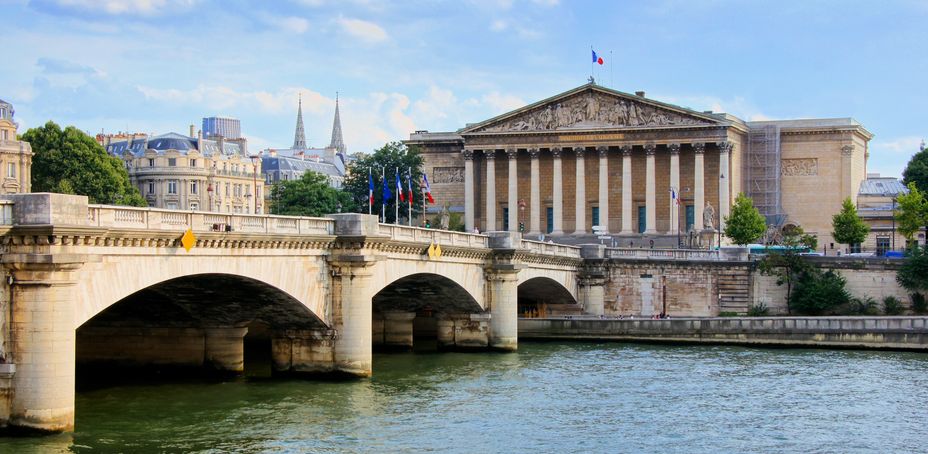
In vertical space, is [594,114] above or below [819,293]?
above

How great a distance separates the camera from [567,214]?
391ft

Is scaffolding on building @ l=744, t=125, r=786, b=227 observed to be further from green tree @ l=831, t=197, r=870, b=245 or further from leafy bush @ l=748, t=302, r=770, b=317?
leafy bush @ l=748, t=302, r=770, b=317

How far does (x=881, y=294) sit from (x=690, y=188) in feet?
101

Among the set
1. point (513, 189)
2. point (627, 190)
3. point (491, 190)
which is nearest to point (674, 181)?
point (627, 190)

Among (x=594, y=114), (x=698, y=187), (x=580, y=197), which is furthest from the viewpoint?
(x=580, y=197)

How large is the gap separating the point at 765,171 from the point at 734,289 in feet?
98.8

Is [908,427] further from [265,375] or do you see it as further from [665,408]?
[265,375]

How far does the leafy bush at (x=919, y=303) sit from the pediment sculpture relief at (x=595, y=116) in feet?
101

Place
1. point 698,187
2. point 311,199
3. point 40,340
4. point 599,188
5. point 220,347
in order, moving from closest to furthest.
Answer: point 40,340 < point 220,347 < point 698,187 < point 311,199 < point 599,188

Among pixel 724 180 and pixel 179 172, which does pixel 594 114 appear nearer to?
pixel 724 180

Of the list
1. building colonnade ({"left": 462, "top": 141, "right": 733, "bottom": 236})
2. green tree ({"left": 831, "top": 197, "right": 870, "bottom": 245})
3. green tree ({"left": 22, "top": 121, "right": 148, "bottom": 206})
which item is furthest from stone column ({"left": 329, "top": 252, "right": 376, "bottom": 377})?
green tree ({"left": 831, "top": 197, "right": 870, "bottom": 245})

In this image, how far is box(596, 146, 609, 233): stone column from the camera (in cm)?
11462

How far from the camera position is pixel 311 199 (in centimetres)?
11519

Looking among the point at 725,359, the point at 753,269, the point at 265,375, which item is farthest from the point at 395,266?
the point at 753,269
